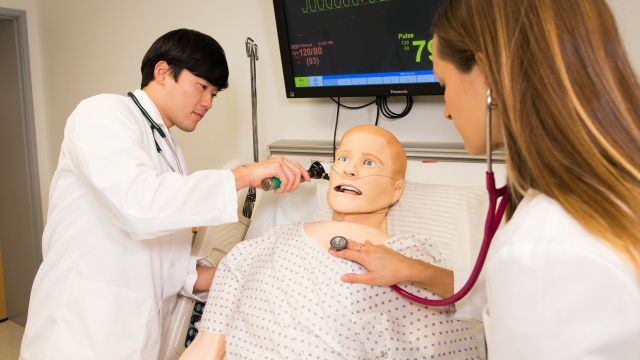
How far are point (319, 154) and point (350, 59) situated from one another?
1.45 feet

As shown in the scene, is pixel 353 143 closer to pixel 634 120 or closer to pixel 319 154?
pixel 319 154

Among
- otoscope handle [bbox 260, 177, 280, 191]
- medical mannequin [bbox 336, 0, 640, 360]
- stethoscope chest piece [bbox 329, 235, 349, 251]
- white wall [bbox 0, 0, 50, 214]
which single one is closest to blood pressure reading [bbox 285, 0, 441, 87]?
otoscope handle [bbox 260, 177, 280, 191]

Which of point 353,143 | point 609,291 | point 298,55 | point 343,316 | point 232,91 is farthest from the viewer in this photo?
point 232,91

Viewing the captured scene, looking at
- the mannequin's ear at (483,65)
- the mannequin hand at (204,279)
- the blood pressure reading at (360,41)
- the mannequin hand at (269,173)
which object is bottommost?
the mannequin hand at (204,279)

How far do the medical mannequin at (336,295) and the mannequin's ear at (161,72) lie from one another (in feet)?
1.99

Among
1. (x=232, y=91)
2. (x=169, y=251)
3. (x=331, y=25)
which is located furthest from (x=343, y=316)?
(x=232, y=91)

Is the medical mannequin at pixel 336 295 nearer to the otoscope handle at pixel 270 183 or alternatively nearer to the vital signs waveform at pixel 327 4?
the otoscope handle at pixel 270 183

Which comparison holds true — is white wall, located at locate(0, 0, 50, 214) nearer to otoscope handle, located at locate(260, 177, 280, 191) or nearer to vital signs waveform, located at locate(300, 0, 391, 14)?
vital signs waveform, located at locate(300, 0, 391, 14)

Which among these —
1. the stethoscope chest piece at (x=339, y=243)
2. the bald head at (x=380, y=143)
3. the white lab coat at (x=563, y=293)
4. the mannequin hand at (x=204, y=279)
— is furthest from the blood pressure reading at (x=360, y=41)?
the white lab coat at (x=563, y=293)

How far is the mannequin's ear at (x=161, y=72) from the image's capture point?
162 centimetres

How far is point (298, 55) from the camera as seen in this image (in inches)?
83.4

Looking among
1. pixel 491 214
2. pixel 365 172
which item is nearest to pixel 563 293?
pixel 491 214

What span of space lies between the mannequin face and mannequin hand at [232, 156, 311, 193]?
4.9 inches

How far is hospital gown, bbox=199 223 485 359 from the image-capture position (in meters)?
1.20
